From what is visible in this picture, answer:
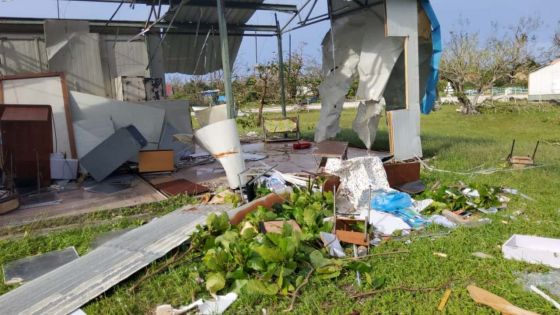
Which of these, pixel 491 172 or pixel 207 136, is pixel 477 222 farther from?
pixel 207 136

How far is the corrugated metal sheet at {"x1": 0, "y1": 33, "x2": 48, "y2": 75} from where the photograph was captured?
26.6 ft

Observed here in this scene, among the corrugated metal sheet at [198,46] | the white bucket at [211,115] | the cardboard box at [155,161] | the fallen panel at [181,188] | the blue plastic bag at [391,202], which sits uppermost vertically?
the corrugated metal sheet at [198,46]

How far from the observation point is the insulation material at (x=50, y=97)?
23.2 ft

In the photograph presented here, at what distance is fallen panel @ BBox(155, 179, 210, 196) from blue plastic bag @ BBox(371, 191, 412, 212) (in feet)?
8.02

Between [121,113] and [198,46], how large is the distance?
445cm

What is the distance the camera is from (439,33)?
7.63m

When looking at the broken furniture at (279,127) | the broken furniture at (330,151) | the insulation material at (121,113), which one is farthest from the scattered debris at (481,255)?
the broken furniture at (279,127)

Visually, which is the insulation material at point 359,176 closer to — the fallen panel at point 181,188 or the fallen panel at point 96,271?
the fallen panel at point 96,271

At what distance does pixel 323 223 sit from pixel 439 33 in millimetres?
5500

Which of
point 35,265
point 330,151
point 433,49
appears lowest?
point 35,265

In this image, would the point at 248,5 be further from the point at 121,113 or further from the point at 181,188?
the point at 181,188

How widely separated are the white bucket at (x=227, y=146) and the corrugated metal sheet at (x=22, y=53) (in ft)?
17.6

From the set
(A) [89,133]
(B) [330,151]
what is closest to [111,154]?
(A) [89,133]

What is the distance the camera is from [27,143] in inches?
242
